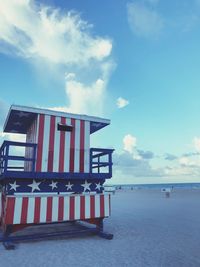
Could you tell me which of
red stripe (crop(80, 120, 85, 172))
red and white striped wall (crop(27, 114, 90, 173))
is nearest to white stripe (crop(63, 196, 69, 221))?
red and white striped wall (crop(27, 114, 90, 173))

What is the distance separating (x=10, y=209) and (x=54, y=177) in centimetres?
148

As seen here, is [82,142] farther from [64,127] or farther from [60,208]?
[60,208]

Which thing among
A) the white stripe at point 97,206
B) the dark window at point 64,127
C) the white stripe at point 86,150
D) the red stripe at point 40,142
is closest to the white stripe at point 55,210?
the red stripe at point 40,142

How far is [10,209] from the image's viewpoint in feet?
20.8

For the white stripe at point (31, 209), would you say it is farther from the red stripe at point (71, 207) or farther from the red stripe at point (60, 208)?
the red stripe at point (71, 207)

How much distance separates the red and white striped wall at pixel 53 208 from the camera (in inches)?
252

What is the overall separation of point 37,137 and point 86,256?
3720 mm

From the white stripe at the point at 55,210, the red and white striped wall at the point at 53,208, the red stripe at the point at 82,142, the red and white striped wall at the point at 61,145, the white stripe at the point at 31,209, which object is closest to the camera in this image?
the red and white striped wall at the point at 53,208

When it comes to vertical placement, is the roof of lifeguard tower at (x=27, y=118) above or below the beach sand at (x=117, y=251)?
above

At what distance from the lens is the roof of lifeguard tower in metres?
7.45

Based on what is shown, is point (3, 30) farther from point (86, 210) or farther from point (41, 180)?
point (86, 210)

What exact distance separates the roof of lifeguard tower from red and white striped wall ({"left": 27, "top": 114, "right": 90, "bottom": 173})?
5.6 inches

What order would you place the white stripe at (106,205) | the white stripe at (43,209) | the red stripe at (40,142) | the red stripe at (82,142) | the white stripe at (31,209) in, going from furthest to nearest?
1. the red stripe at (82,142)
2. the white stripe at (106,205)
3. the red stripe at (40,142)
4. the white stripe at (43,209)
5. the white stripe at (31,209)

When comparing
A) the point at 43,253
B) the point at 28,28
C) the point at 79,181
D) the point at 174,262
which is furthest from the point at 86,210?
the point at 28,28
